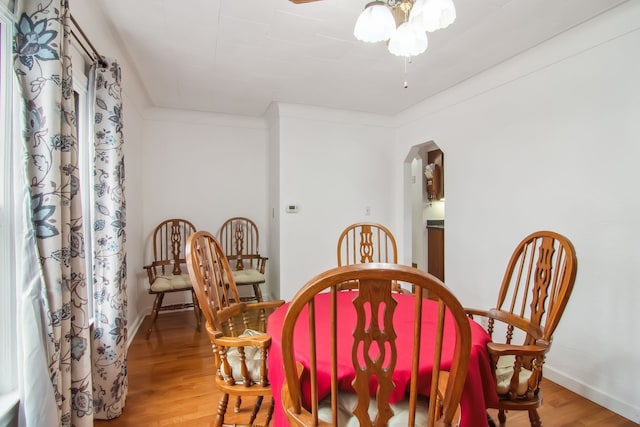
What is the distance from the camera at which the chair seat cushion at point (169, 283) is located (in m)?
2.86

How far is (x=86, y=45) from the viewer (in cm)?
Answer: 176

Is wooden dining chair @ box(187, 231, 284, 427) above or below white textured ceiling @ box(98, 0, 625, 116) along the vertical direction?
below

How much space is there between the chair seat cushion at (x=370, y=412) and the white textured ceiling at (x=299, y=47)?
6.20 feet

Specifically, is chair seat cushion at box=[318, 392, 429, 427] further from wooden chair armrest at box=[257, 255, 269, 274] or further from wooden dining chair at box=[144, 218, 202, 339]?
wooden chair armrest at box=[257, 255, 269, 274]

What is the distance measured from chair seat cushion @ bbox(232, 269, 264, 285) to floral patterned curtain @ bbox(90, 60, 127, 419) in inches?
51.0

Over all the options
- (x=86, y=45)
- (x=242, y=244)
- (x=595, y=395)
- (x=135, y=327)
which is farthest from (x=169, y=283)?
(x=595, y=395)

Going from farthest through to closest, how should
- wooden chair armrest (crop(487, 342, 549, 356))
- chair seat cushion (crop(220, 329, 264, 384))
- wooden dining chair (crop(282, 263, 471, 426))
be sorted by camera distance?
chair seat cushion (crop(220, 329, 264, 384))
wooden chair armrest (crop(487, 342, 549, 356))
wooden dining chair (crop(282, 263, 471, 426))

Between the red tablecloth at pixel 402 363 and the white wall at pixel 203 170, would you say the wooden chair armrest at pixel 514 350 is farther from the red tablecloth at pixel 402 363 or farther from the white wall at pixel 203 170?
the white wall at pixel 203 170

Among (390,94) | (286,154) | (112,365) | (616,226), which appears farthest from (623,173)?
(112,365)

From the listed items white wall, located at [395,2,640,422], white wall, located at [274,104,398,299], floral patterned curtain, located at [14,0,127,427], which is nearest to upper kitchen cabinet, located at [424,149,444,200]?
white wall, located at [274,104,398,299]

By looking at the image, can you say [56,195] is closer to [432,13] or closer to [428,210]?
[432,13]

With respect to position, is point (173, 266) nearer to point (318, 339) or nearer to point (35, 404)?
point (35, 404)

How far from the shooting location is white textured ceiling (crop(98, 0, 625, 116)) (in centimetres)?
179

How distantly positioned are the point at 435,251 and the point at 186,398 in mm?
3641
